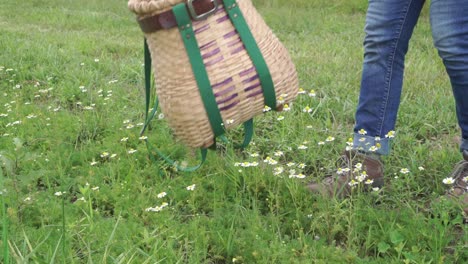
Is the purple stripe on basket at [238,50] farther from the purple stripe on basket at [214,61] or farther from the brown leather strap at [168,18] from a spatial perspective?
the brown leather strap at [168,18]

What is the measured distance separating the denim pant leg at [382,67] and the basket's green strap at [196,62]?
2.28ft

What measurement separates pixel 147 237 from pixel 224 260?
290mm

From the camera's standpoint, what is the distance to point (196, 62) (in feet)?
6.47

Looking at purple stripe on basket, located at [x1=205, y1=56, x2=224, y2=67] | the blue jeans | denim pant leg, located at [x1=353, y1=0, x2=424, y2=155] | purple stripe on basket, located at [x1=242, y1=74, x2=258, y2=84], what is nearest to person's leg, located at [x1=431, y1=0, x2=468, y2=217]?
the blue jeans

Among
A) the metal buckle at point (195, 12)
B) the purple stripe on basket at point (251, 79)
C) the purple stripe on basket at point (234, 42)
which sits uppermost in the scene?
the metal buckle at point (195, 12)

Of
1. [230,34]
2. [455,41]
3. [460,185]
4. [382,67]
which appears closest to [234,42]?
[230,34]

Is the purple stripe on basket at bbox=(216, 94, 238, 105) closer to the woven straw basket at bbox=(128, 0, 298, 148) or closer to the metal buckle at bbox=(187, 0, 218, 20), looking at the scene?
the woven straw basket at bbox=(128, 0, 298, 148)

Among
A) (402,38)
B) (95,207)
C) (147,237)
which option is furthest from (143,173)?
(402,38)

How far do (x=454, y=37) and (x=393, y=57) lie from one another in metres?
0.27

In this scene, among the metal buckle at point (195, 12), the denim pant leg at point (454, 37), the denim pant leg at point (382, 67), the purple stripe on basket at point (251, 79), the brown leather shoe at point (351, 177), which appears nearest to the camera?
the metal buckle at point (195, 12)

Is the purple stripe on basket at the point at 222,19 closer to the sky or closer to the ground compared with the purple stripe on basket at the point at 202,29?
closer to the sky

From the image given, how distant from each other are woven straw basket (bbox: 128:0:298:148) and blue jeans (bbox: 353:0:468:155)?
478 millimetres

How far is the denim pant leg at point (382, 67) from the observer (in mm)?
2309

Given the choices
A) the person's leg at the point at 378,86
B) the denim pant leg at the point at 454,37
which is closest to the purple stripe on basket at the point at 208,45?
the person's leg at the point at 378,86
